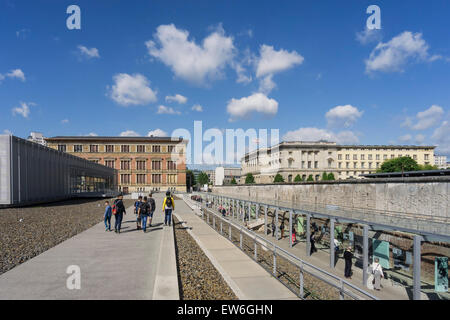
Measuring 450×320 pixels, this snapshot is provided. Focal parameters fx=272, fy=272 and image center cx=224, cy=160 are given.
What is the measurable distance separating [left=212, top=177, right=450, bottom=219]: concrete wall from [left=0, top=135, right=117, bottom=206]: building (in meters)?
29.2

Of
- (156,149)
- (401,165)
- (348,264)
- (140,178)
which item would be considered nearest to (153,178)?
(140,178)

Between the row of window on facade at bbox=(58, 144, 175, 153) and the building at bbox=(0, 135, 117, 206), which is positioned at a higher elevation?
the row of window on facade at bbox=(58, 144, 175, 153)

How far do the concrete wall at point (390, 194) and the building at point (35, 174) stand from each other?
29.2m

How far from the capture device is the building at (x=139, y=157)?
87188mm

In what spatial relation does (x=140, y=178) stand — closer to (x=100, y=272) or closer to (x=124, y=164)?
(x=124, y=164)

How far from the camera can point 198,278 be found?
7.48 metres

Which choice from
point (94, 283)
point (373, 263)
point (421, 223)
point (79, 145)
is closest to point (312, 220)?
point (373, 263)

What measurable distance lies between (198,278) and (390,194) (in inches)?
693

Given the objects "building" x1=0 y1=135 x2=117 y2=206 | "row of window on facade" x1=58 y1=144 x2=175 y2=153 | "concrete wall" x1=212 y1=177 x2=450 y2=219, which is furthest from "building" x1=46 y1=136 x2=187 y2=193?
"concrete wall" x1=212 y1=177 x2=450 y2=219

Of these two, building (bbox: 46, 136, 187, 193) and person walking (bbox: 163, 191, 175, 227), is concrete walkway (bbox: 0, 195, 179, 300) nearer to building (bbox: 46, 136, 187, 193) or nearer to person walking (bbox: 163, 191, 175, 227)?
person walking (bbox: 163, 191, 175, 227)

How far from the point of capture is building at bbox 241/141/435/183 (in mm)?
93875

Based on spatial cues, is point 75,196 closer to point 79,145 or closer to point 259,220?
point 259,220

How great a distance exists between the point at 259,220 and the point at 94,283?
1950 cm

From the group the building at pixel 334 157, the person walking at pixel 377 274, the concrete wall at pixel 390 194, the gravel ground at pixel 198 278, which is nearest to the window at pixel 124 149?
the building at pixel 334 157
